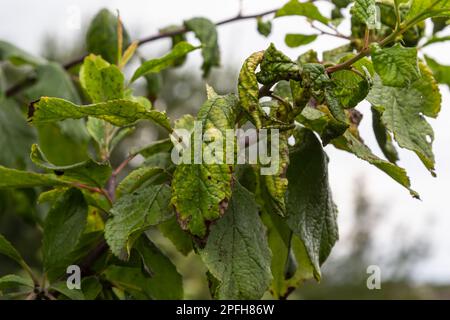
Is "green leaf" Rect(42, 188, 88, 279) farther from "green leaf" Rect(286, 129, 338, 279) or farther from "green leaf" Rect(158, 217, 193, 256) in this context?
"green leaf" Rect(286, 129, 338, 279)

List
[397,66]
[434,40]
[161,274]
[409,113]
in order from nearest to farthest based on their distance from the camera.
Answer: [397,66]
[409,113]
[161,274]
[434,40]

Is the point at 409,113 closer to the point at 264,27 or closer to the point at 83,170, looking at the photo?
the point at 83,170

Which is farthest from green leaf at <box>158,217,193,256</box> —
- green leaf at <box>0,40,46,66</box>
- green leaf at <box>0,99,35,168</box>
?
green leaf at <box>0,40,46,66</box>

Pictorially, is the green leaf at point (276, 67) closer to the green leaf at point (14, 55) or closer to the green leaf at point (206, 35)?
the green leaf at point (206, 35)

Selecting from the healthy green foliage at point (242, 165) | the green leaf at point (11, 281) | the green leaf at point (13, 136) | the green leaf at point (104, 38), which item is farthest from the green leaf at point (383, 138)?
the green leaf at point (13, 136)

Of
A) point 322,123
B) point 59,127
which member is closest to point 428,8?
point 322,123
